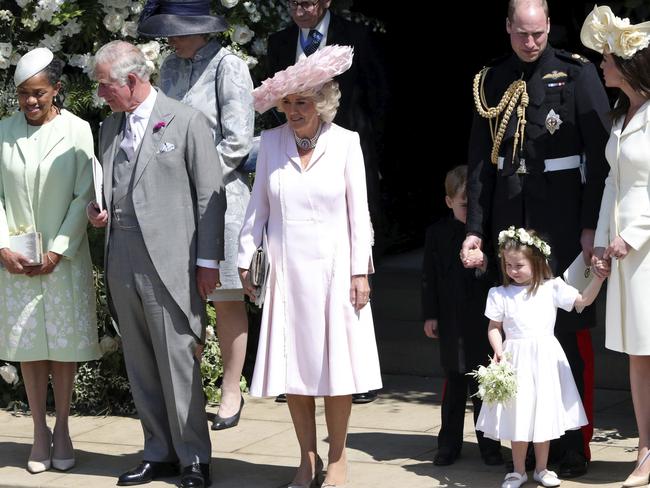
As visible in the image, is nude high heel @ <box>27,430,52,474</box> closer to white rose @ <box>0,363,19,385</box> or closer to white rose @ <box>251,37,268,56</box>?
white rose @ <box>0,363,19,385</box>

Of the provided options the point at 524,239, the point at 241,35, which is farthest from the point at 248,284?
the point at 241,35

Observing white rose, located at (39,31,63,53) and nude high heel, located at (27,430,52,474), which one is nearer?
nude high heel, located at (27,430,52,474)

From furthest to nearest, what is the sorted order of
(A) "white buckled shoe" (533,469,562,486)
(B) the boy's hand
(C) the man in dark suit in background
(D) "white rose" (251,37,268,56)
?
(D) "white rose" (251,37,268,56), (C) the man in dark suit in background, (B) the boy's hand, (A) "white buckled shoe" (533,469,562,486)

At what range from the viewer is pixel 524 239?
20.3ft

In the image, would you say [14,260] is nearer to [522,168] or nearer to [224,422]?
[224,422]

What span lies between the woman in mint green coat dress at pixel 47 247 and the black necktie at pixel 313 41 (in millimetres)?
1422

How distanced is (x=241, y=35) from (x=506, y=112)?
2342 millimetres

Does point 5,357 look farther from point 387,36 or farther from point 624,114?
point 387,36

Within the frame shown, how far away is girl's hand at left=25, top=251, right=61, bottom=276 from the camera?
687 centimetres

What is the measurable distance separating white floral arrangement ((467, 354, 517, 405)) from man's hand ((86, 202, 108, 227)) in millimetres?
1835

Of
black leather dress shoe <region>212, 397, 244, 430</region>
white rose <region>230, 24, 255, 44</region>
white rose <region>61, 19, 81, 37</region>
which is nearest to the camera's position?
black leather dress shoe <region>212, 397, 244, 430</region>

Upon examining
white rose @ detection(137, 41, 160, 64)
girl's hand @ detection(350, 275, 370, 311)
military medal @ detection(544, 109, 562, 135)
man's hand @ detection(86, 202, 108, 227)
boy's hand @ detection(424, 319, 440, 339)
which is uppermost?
white rose @ detection(137, 41, 160, 64)

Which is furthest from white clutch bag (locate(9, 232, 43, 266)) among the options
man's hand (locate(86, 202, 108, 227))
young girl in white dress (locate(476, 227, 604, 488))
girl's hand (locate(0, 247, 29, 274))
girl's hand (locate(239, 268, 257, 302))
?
young girl in white dress (locate(476, 227, 604, 488))

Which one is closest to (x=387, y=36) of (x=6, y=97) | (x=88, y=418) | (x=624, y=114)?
(x=6, y=97)
